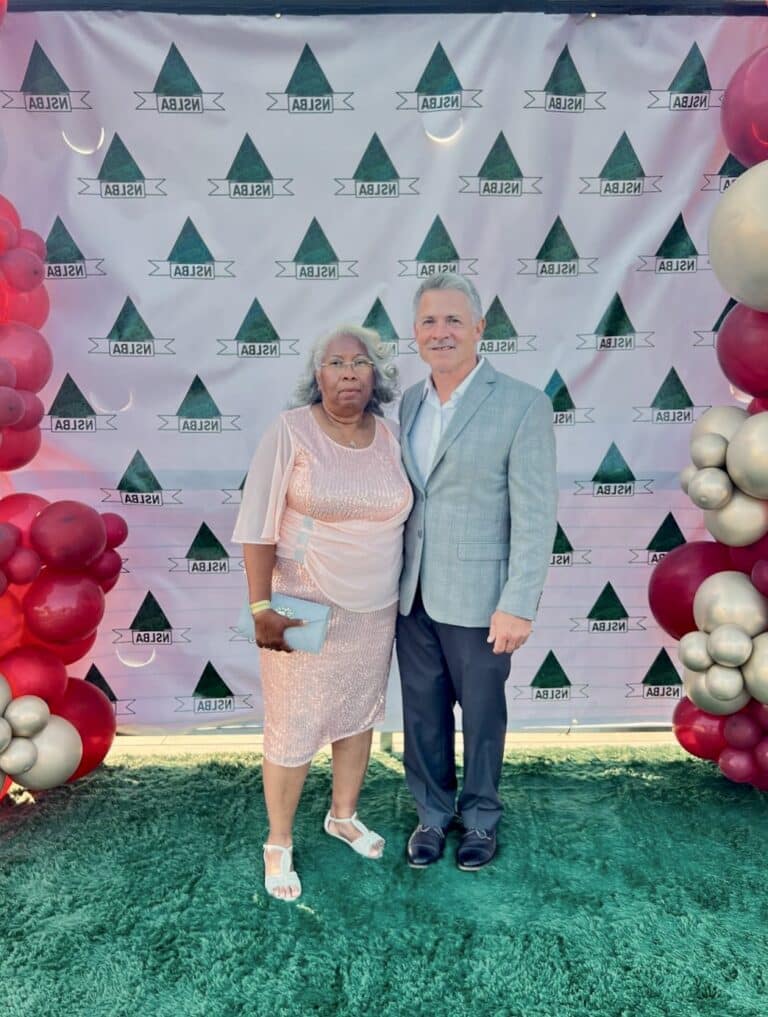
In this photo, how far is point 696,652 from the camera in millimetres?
2268

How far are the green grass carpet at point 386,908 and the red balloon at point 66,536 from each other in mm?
846

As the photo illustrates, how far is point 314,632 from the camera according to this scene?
81.9 inches

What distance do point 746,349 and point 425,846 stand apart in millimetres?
1634

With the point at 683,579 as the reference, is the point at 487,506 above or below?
above

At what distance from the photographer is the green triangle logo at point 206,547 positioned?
2.96 meters

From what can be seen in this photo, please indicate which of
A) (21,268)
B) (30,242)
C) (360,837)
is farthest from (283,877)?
(30,242)

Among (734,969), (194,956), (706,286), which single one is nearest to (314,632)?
(194,956)

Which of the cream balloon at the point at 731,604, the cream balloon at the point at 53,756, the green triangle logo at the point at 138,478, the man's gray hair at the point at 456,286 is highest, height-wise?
the man's gray hair at the point at 456,286

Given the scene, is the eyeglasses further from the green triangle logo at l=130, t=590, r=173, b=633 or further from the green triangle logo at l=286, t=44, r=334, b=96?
the green triangle logo at l=130, t=590, r=173, b=633

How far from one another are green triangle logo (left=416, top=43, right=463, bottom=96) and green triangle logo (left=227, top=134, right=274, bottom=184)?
562 millimetres

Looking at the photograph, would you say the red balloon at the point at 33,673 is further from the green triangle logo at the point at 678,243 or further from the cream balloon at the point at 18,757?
the green triangle logo at the point at 678,243

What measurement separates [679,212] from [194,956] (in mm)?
2661

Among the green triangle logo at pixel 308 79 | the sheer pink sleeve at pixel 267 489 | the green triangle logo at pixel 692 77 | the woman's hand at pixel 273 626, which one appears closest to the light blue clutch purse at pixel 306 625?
the woman's hand at pixel 273 626

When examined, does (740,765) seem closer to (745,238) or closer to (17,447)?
(745,238)
